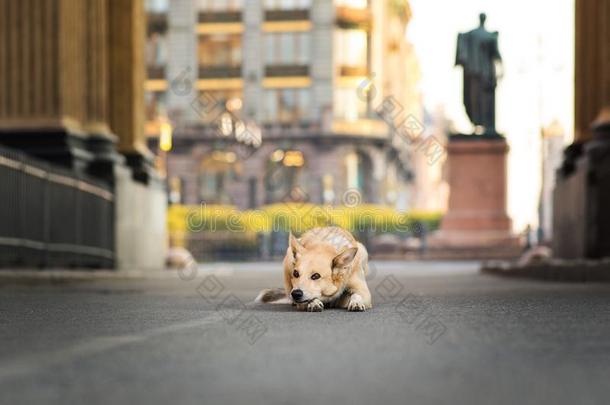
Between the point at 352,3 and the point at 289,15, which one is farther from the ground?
the point at 352,3

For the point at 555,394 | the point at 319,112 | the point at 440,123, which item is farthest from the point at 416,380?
the point at 440,123

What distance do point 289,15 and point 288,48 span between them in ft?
6.74

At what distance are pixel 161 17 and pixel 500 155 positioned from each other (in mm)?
39590

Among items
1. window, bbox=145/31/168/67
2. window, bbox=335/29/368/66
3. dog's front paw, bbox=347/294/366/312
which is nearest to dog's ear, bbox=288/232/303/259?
dog's front paw, bbox=347/294/366/312

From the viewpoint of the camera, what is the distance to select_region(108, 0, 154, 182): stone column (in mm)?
20594

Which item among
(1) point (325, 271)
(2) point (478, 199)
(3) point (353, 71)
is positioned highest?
(3) point (353, 71)

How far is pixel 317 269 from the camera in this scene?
23.5 feet

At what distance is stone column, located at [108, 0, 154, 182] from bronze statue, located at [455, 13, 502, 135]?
62.7 feet

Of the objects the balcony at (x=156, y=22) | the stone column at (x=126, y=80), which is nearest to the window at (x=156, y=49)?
the balcony at (x=156, y=22)

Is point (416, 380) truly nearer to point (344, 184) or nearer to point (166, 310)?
point (166, 310)

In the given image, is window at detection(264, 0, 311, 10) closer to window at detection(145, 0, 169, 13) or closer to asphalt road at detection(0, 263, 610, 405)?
window at detection(145, 0, 169, 13)

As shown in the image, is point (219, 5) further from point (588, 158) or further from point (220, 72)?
point (588, 158)

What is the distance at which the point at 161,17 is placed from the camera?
233 feet

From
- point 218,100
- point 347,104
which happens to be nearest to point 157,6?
point 218,100
